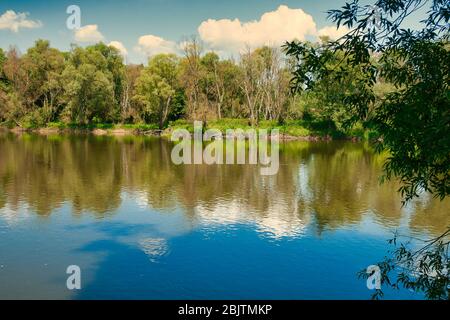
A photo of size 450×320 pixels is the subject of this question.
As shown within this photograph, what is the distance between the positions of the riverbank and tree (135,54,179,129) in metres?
4.18

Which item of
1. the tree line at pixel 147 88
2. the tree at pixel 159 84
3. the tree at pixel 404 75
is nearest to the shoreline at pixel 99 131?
the tree line at pixel 147 88

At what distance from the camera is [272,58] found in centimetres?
9156

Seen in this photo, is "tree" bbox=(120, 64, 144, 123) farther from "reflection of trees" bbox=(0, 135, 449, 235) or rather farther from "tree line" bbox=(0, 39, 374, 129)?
"reflection of trees" bbox=(0, 135, 449, 235)

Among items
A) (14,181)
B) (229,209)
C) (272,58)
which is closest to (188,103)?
(272,58)

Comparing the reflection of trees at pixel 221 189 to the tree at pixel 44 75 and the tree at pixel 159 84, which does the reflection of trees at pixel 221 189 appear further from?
the tree at pixel 44 75

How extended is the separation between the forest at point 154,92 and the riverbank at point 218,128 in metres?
0.28

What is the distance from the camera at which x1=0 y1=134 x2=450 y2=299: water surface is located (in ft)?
50.4

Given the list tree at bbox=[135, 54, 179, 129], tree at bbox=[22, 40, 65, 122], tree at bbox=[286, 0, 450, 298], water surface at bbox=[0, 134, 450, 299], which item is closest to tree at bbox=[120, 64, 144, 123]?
tree at bbox=[135, 54, 179, 129]

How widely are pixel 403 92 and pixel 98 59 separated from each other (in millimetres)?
95095
